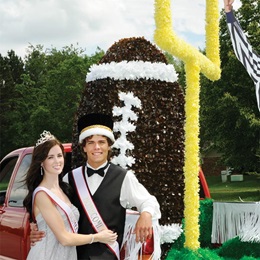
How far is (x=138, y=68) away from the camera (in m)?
4.57

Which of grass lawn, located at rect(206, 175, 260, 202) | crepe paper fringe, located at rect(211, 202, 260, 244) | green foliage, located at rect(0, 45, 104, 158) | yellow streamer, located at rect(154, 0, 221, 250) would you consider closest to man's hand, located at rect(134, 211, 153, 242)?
yellow streamer, located at rect(154, 0, 221, 250)

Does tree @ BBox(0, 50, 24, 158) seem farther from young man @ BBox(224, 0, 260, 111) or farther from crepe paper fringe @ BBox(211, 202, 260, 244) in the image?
crepe paper fringe @ BBox(211, 202, 260, 244)

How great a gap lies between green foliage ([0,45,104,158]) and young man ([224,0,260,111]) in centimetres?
3093

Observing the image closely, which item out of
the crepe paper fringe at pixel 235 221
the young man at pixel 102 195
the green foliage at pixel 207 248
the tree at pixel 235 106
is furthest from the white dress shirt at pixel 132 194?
the tree at pixel 235 106

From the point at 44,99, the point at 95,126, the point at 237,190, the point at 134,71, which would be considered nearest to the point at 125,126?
the point at 134,71

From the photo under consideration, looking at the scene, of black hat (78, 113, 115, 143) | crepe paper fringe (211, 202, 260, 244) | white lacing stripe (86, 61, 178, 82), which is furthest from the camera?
crepe paper fringe (211, 202, 260, 244)

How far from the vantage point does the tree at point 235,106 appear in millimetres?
24578

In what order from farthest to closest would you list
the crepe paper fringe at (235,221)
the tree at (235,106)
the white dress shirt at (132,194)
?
Result: the tree at (235,106) → the crepe paper fringe at (235,221) → the white dress shirt at (132,194)

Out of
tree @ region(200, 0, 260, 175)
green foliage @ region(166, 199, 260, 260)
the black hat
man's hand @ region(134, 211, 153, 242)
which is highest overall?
tree @ region(200, 0, 260, 175)

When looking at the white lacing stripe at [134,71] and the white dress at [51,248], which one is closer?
the white dress at [51,248]

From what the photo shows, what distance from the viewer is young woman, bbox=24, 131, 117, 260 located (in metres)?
3.11

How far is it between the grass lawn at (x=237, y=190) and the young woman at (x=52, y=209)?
21.1 metres

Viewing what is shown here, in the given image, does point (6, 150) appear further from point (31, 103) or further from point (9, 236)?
point (9, 236)

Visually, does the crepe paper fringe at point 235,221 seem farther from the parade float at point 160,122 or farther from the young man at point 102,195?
the young man at point 102,195
